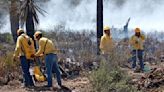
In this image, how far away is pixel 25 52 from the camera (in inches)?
575

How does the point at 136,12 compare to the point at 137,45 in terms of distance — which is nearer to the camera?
the point at 137,45

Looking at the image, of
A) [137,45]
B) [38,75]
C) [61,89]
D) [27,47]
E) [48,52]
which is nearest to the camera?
[48,52]

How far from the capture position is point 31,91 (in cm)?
1432

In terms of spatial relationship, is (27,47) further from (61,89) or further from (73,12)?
(73,12)

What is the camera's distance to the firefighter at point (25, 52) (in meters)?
14.5

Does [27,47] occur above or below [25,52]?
above

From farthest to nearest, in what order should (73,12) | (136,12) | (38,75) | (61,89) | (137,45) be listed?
Answer: (136,12)
(73,12)
(137,45)
(38,75)
(61,89)

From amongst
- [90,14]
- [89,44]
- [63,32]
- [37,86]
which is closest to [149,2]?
[90,14]

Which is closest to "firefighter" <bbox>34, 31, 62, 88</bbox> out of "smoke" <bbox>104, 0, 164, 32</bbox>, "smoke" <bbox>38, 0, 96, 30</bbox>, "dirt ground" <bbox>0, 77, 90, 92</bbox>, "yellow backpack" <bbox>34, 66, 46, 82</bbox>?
"dirt ground" <bbox>0, 77, 90, 92</bbox>

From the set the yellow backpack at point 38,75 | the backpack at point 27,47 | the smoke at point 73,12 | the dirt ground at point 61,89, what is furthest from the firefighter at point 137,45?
the smoke at point 73,12

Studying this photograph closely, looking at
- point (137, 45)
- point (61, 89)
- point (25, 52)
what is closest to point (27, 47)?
point (25, 52)

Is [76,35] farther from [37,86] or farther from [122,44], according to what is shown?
[37,86]

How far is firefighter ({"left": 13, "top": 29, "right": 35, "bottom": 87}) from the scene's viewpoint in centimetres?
1448

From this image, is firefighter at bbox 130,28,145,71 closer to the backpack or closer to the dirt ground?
the dirt ground
